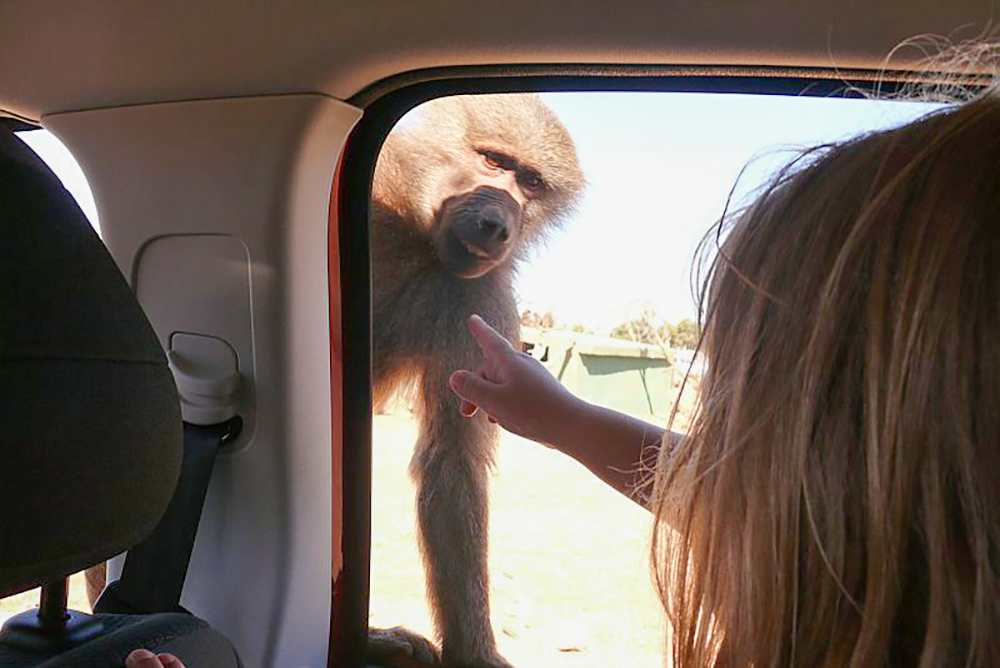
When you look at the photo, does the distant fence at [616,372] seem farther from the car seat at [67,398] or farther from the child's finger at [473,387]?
the car seat at [67,398]

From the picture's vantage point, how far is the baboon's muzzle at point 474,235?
7.27 ft

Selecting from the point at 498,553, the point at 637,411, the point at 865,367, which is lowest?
the point at 498,553

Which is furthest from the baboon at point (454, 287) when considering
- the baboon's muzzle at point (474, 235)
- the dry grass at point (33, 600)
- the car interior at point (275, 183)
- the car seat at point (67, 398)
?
the car seat at point (67, 398)

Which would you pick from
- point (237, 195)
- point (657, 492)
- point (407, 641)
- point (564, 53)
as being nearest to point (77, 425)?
point (657, 492)

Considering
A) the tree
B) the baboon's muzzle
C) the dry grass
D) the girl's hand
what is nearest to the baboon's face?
the baboon's muzzle

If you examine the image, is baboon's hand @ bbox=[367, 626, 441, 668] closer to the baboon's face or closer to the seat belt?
the seat belt

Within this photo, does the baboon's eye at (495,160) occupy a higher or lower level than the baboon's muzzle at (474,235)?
higher

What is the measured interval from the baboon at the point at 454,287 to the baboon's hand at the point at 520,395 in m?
0.50

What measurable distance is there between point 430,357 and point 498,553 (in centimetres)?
43

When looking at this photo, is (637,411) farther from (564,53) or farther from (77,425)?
(77,425)

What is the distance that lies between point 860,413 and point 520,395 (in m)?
0.65

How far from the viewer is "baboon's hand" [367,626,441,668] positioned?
78.5 inches

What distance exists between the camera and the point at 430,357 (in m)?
2.16

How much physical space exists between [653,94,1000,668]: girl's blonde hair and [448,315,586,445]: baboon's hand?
46 cm
